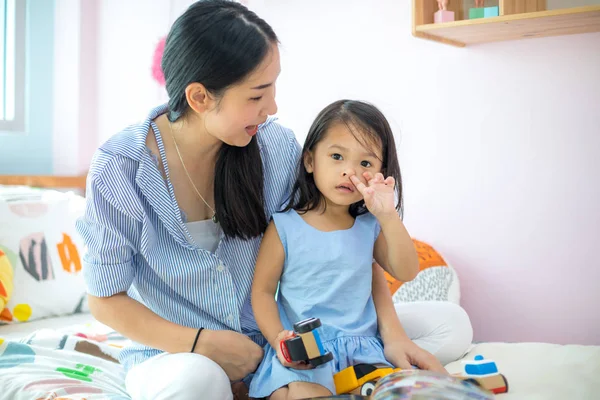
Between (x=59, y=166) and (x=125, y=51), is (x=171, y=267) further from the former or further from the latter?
(x=125, y=51)

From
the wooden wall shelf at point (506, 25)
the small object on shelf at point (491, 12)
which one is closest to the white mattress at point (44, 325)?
the wooden wall shelf at point (506, 25)

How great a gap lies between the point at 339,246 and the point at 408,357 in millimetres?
244

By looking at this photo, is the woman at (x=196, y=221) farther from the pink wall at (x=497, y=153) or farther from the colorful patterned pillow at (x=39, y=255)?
the pink wall at (x=497, y=153)

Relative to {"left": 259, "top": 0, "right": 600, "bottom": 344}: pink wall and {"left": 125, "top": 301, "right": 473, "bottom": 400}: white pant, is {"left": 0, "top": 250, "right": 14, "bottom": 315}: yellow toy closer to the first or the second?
{"left": 125, "top": 301, "right": 473, "bottom": 400}: white pant

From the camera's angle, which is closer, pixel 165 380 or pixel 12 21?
pixel 165 380

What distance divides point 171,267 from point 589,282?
1.36 metres

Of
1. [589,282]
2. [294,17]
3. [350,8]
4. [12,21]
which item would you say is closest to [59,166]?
[12,21]

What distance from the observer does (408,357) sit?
1.28m

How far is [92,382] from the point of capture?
4.41 ft

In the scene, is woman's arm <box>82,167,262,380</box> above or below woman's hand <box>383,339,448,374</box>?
above

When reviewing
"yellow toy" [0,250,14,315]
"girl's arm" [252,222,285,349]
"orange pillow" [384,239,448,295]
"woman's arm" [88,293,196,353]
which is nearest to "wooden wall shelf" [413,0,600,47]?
"orange pillow" [384,239,448,295]

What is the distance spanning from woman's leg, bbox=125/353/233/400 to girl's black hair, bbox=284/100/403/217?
15.0 inches

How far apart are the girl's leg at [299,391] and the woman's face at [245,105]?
1.49ft

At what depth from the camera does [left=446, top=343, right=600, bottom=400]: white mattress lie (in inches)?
50.2
